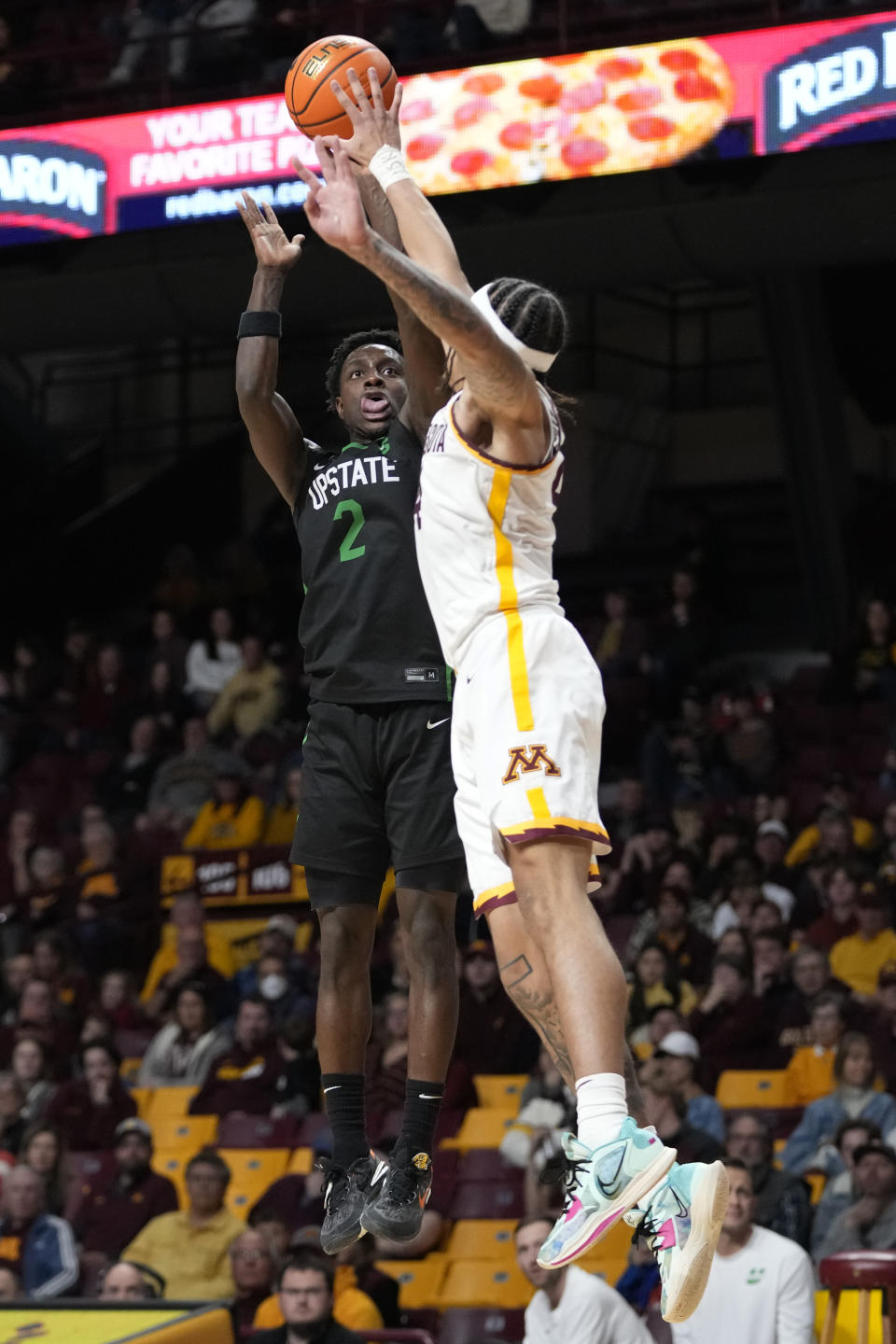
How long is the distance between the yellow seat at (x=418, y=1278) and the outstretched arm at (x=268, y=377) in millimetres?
5264

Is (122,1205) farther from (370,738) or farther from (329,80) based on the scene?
A: (329,80)

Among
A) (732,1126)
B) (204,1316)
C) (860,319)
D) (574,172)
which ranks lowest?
(204,1316)

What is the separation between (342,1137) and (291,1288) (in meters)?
3.19

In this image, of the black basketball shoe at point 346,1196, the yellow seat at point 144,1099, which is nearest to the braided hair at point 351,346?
the black basketball shoe at point 346,1196

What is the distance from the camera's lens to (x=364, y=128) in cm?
529

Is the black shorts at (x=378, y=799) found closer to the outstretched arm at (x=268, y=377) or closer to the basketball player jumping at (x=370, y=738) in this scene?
the basketball player jumping at (x=370, y=738)

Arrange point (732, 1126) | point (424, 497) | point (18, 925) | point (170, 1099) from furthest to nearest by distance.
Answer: point (18, 925) < point (170, 1099) < point (732, 1126) < point (424, 497)

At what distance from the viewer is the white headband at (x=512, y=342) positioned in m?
4.92

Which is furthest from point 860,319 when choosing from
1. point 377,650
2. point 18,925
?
point 377,650

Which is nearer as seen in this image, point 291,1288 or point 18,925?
point 291,1288

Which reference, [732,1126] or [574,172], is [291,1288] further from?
[574,172]

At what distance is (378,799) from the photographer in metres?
5.64

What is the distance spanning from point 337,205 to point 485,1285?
641 centimetres

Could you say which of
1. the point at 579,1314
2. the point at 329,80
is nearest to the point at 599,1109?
the point at 329,80
